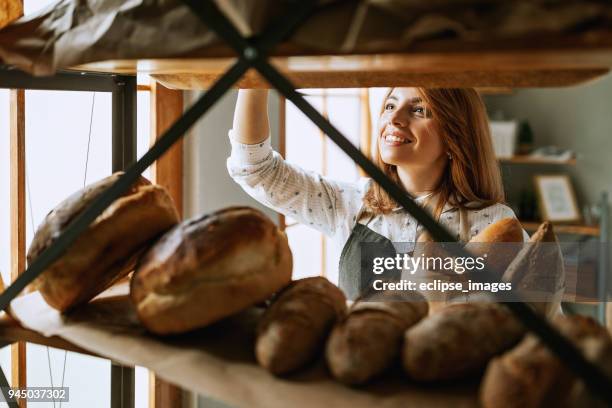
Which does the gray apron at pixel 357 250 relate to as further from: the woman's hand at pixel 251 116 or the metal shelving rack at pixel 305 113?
the metal shelving rack at pixel 305 113

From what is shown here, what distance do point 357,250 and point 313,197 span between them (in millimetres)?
268

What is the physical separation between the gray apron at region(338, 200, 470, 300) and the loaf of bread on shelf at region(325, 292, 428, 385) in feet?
3.08

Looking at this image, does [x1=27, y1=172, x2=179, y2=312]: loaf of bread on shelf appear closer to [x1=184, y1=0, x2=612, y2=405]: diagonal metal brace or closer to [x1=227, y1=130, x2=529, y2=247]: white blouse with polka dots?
[x1=184, y1=0, x2=612, y2=405]: diagonal metal brace

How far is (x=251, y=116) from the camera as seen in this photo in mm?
1543

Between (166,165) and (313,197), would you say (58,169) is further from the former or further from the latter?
(313,197)

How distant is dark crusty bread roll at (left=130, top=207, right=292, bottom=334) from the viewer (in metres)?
0.59

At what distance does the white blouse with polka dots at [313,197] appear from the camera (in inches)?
64.4

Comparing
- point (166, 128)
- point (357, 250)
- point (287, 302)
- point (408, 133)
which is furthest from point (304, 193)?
point (287, 302)

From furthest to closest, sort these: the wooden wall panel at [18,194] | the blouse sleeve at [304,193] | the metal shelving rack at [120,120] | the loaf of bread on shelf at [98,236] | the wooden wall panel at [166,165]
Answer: the wooden wall panel at [166,165] → the blouse sleeve at [304,193] → the wooden wall panel at [18,194] → the metal shelving rack at [120,120] → the loaf of bread on shelf at [98,236]

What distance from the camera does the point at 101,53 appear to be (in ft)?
2.00

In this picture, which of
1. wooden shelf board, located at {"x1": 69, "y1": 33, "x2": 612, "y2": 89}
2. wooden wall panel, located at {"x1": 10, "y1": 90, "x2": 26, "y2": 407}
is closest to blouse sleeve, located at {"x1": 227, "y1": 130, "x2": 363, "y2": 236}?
wooden wall panel, located at {"x1": 10, "y1": 90, "x2": 26, "y2": 407}

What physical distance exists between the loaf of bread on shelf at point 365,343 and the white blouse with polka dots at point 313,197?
1.04 m

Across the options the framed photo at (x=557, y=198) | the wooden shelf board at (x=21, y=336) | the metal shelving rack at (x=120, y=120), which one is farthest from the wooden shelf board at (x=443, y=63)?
the framed photo at (x=557, y=198)

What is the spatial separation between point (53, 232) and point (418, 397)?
39 cm
